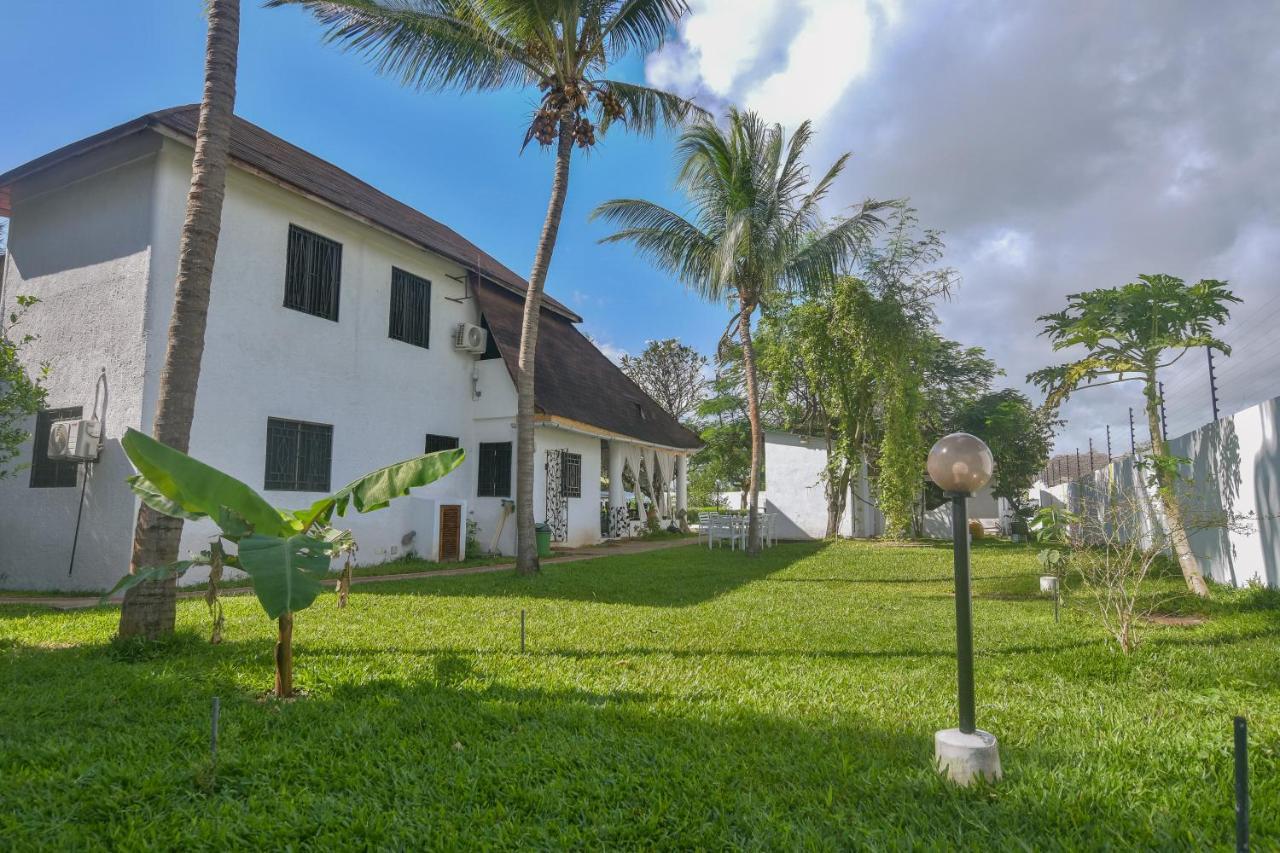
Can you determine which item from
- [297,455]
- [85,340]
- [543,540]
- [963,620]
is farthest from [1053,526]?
[85,340]

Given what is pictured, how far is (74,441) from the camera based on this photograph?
923 cm

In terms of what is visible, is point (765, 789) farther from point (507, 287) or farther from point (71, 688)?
point (507, 287)

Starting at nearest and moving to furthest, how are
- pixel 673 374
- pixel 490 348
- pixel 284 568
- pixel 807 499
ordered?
pixel 284 568 < pixel 490 348 < pixel 807 499 < pixel 673 374

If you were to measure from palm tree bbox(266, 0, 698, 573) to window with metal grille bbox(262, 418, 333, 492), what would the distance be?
3831 millimetres

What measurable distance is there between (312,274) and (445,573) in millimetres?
5870

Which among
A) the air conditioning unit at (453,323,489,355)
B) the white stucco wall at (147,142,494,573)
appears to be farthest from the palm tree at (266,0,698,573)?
the air conditioning unit at (453,323,489,355)

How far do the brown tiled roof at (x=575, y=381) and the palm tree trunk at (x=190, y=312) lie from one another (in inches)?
356

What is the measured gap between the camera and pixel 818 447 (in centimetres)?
2275

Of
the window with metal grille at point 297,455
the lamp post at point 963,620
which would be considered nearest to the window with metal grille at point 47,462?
the window with metal grille at point 297,455

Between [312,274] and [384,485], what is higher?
[312,274]

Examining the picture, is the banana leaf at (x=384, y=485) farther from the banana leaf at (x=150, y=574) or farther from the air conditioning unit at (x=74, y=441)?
the air conditioning unit at (x=74, y=441)

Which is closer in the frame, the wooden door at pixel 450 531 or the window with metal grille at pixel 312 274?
the window with metal grille at pixel 312 274

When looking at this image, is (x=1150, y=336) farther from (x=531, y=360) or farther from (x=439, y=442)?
(x=439, y=442)

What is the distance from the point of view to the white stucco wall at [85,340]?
9430 millimetres
